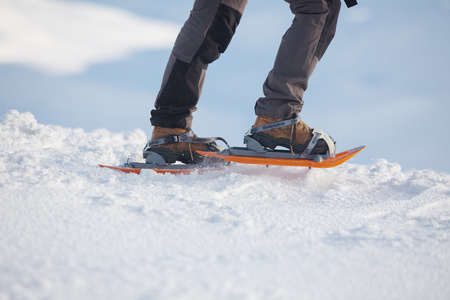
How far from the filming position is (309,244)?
1.53 m

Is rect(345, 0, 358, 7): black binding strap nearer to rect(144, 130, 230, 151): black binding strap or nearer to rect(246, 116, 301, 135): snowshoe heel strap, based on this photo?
rect(246, 116, 301, 135): snowshoe heel strap

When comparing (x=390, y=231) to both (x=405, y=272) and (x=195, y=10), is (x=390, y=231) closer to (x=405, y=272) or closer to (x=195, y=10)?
(x=405, y=272)

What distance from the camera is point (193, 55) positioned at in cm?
280

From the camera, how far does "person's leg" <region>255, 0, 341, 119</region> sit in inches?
102

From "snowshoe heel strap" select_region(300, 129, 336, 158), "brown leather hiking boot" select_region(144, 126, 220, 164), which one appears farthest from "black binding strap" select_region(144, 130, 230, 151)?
"snowshoe heel strap" select_region(300, 129, 336, 158)

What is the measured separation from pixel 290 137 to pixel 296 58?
55 centimetres

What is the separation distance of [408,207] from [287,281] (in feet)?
4.73

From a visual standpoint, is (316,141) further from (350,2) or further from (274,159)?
(350,2)

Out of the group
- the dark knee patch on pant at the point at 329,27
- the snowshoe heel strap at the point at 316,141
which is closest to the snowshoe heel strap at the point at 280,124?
the snowshoe heel strap at the point at 316,141

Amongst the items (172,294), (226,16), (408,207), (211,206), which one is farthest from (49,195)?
(408,207)

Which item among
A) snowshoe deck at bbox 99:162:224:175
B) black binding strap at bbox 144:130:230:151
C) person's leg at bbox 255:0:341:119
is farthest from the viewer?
black binding strap at bbox 144:130:230:151

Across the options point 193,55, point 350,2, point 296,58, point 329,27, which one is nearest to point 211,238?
point 296,58

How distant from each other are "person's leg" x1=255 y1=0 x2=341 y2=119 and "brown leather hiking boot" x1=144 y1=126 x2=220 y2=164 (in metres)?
0.65

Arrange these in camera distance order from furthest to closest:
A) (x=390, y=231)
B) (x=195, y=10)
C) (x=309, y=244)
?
(x=195, y=10)
(x=390, y=231)
(x=309, y=244)
